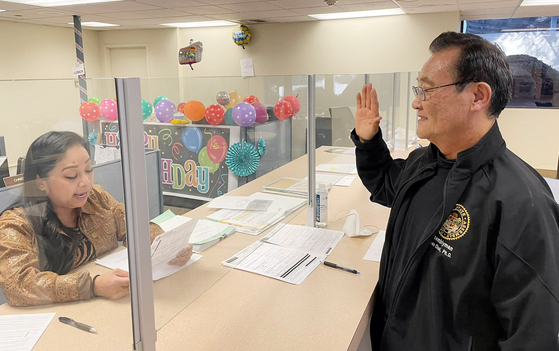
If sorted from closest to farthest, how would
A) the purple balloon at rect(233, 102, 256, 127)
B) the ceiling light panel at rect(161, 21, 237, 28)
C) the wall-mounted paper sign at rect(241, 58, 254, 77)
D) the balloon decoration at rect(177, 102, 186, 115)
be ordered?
the balloon decoration at rect(177, 102, 186, 115) < the purple balloon at rect(233, 102, 256, 127) < the ceiling light panel at rect(161, 21, 237, 28) < the wall-mounted paper sign at rect(241, 58, 254, 77)

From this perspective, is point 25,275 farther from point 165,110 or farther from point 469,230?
point 469,230

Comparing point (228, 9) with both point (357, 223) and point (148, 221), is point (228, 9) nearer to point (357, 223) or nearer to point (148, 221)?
point (357, 223)

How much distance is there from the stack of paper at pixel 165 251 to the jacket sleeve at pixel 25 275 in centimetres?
7

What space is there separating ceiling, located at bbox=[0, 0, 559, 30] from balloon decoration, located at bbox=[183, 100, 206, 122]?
362 cm

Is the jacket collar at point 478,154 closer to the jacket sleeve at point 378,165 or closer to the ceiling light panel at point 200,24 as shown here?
the jacket sleeve at point 378,165

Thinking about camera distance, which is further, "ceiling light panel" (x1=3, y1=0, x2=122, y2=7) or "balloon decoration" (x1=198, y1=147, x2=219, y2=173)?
"ceiling light panel" (x1=3, y1=0, x2=122, y2=7)

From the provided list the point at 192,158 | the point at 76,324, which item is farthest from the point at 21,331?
the point at 192,158

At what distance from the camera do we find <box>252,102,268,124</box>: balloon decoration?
1.62 meters

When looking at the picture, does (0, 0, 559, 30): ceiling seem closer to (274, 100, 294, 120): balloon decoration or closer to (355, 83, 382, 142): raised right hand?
(274, 100, 294, 120): balloon decoration

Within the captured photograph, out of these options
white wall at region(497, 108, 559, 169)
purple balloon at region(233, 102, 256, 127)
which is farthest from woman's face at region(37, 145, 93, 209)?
white wall at region(497, 108, 559, 169)

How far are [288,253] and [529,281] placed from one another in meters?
0.83

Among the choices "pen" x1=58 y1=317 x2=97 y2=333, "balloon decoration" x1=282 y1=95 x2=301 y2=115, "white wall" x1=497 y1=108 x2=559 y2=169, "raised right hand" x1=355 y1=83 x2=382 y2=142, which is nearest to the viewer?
"pen" x1=58 y1=317 x2=97 y2=333

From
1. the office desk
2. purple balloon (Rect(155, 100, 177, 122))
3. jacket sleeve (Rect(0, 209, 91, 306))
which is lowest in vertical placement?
the office desk

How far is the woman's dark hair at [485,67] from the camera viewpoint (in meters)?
1.02
